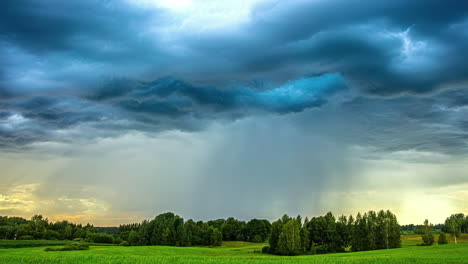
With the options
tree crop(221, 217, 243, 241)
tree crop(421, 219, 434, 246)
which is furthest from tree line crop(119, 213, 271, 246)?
tree crop(421, 219, 434, 246)

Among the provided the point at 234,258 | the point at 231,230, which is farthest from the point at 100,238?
the point at 234,258

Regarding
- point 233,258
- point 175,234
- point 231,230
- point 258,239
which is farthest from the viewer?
point 231,230

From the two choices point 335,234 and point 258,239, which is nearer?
point 335,234

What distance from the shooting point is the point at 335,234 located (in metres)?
119

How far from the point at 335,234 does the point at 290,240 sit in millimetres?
22952

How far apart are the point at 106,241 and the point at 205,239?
Result: 163 feet

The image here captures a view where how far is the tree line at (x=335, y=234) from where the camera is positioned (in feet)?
348

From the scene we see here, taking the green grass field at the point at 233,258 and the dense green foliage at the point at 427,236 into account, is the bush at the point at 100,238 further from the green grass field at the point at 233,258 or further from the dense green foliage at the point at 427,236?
the dense green foliage at the point at 427,236

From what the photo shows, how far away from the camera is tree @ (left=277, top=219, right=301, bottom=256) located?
10281 cm

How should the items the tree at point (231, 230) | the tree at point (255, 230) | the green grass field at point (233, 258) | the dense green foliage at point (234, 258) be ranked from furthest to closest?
the tree at point (231, 230)
the tree at point (255, 230)
the green grass field at point (233, 258)
the dense green foliage at point (234, 258)

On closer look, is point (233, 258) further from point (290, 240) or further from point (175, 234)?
point (175, 234)

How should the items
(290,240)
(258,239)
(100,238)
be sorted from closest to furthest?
(290,240)
(100,238)
(258,239)

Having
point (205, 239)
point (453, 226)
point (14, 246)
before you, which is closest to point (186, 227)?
point (205, 239)

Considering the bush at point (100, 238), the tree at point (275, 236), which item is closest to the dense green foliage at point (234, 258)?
the tree at point (275, 236)
